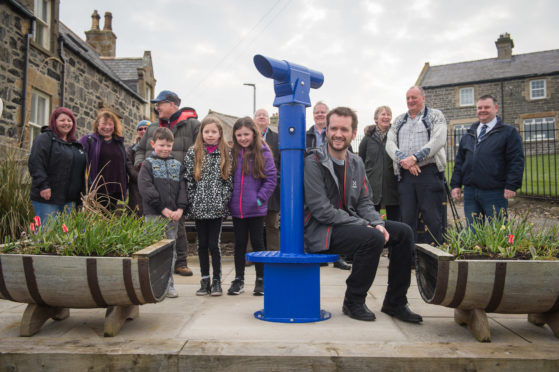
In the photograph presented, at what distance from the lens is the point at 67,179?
16.0 feet

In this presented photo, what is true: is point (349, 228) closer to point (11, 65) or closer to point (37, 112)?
point (11, 65)

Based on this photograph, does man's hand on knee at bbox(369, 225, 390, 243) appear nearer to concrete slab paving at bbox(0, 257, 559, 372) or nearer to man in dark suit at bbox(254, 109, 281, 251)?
concrete slab paving at bbox(0, 257, 559, 372)

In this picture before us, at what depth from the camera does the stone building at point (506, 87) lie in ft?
94.6

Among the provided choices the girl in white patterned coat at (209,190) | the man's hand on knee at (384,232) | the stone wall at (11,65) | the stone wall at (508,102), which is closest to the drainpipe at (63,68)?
the stone wall at (11,65)

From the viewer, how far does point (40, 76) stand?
10148 millimetres

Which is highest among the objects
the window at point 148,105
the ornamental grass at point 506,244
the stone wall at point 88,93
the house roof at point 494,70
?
the house roof at point 494,70

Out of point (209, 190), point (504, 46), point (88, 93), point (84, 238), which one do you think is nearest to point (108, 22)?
point (88, 93)

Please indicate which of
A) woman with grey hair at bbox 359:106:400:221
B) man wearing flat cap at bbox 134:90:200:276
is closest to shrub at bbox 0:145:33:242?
man wearing flat cap at bbox 134:90:200:276

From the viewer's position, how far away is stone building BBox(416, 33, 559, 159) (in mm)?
28844

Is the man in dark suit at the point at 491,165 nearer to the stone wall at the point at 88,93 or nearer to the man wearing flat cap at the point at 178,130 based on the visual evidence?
the man wearing flat cap at the point at 178,130

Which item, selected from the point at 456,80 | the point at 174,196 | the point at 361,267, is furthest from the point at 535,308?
the point at 456,80

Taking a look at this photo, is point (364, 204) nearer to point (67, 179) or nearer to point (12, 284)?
point (12, 284)

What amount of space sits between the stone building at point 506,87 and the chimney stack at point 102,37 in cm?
2112

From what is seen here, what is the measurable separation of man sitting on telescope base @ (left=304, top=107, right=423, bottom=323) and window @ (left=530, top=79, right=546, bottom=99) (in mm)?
30424
